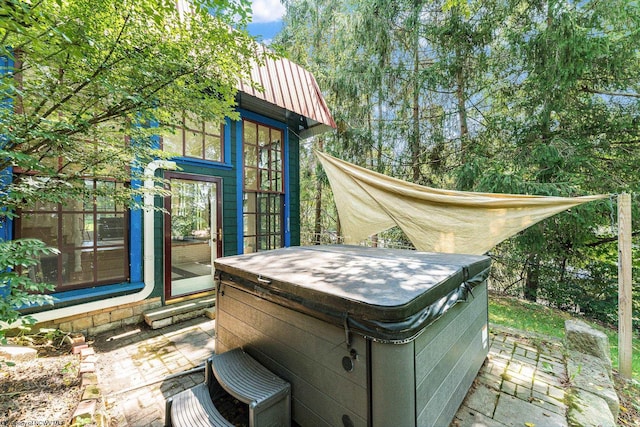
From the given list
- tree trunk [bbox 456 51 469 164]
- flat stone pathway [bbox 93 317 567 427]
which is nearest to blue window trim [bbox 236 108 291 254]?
flat stone pathway [bbox 93 317 567 427]

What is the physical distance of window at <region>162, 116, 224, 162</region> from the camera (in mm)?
3744

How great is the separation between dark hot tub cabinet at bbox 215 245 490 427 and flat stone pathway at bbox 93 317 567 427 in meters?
0.21

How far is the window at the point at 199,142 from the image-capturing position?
147 inches

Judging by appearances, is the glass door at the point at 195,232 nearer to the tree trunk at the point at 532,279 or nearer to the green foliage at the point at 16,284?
the green foliage at the point at 16,284

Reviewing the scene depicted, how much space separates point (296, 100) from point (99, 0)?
3.20 m

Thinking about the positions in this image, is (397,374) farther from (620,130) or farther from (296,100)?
(620,130)

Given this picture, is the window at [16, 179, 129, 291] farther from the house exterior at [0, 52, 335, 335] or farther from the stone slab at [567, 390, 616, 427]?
the stone slab at [567, 390, 616, 427]

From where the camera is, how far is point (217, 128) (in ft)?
13.7

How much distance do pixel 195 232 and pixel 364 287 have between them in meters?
3.69

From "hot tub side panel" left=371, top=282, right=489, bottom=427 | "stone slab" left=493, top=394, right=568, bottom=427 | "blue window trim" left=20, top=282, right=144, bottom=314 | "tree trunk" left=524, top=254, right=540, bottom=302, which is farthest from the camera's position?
"tree trunk" left=524, top=254, right=540, bottom=302

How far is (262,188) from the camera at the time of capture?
4891 mm

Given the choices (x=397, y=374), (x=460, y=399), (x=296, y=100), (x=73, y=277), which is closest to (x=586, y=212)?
(x=460, y=399)

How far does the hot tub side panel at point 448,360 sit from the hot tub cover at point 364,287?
145 mm

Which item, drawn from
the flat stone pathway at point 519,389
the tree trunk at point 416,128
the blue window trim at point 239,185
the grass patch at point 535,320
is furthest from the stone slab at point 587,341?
the blue window trim at point 239,185
